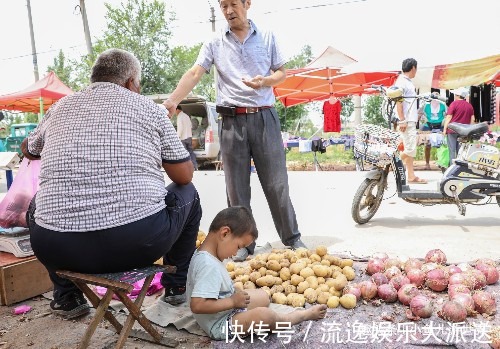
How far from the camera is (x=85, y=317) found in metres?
2.67

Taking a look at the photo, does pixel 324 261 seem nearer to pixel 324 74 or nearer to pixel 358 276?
pixel 358 276

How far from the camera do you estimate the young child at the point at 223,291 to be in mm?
2102

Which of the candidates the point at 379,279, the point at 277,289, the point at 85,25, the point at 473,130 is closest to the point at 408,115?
the point at 473,130

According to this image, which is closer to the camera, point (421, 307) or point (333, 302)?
point (421, 307)

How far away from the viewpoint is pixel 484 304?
237 centimetres

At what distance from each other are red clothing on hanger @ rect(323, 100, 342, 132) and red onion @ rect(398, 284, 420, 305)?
439 inches

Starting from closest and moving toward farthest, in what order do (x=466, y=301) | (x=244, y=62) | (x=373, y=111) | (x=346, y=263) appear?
1. (x=466, y=301)
2. (x=346, y=263)
3. (x=244, y=62)
4. (x=373, y=111)

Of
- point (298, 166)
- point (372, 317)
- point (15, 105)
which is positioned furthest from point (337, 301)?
point (15, 105)

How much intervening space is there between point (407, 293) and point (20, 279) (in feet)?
8.37

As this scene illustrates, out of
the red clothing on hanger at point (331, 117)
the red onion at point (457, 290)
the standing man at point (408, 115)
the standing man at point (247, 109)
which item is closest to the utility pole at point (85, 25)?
the red clothing on hanger at point (331, 117)

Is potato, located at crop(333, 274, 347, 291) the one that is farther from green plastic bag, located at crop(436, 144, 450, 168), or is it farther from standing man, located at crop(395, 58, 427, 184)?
green plastic bag, located at crop(436, 144, 450, 168)

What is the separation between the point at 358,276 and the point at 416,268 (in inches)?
16.0

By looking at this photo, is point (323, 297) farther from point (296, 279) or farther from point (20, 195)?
point (20, 195)

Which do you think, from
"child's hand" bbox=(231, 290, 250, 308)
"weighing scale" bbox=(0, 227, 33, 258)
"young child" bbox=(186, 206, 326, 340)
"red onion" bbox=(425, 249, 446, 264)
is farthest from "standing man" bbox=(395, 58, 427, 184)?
"weighing scale" bbox=(0, 227, 33, 258)
